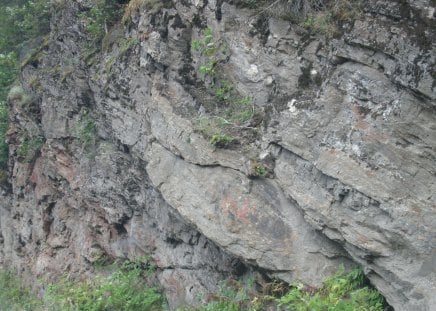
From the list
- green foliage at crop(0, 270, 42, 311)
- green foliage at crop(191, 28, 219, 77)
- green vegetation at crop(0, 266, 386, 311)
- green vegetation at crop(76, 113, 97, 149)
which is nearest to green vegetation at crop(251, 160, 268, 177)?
green vegetation at crop(0, 266, 386, 311)

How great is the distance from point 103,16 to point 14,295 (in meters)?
6.56

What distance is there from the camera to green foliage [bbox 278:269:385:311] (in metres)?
6.04

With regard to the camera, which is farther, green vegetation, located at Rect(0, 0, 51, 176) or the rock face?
green vegetation, located at Rect(0, 0, 51, 176)

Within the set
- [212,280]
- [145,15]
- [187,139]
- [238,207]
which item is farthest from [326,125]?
[145,15]

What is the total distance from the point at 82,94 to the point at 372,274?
6951 mm

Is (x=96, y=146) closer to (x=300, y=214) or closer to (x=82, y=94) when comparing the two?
(x=82, y=94)

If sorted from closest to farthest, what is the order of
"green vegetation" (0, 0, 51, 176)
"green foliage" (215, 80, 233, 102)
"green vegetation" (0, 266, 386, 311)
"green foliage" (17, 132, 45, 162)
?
"green vegetation" (0, 266, 386, 311), "green foliage" (215, 80, 233, 102), "green foliage" (17, 132, 45, 162), "green vegetation" (0, 0, 51, 176)

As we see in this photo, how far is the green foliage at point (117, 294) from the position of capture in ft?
29.0

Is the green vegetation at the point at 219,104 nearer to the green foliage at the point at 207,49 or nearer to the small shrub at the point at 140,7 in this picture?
the green foliage at the point at 207,49

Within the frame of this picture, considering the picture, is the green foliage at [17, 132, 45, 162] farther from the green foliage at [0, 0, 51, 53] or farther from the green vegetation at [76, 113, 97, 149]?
the green foliage at [0, 0, 51, 53]

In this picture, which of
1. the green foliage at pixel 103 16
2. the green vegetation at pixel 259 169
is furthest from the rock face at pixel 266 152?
the green foliage at pixel 103 16

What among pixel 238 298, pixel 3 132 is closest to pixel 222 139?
pixel 238 298

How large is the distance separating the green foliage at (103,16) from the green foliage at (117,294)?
437 cm

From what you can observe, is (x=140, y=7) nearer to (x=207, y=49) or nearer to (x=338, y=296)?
(x=207, y=49)
